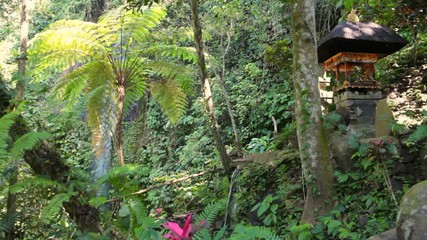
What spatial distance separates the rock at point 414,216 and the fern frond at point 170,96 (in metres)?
3.91

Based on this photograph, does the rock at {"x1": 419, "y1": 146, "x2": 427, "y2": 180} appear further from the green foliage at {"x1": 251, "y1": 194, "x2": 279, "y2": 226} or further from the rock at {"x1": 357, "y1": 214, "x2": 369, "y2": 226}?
the green foliage at {"x1": 251, "y1": 194, "x2": 279, "y2": 226}

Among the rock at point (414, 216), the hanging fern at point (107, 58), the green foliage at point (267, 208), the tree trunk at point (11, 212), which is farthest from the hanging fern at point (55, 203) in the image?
the hanging fern at point (107, 58)

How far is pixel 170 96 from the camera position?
5836mm

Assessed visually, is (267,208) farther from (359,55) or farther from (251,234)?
(359,55)

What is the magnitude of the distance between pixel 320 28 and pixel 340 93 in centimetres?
408

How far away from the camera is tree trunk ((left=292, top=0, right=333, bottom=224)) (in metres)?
3.55

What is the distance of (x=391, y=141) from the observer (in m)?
3.53

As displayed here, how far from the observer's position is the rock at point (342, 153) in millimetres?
3971

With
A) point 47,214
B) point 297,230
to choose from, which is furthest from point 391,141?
point 47,214

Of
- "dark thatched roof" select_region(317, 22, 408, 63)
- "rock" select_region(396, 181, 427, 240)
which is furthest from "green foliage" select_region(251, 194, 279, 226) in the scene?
"dark thatched roof" select_region(317, 22, 408, 63)

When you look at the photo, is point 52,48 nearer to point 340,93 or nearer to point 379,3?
point 340,93

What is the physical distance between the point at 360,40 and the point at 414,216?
275 centimetres

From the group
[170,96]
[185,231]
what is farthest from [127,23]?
[185,231]

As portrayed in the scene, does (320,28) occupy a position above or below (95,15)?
below
